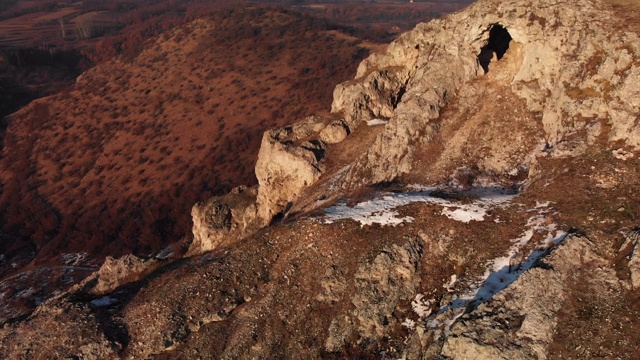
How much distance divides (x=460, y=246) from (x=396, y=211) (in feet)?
16.3

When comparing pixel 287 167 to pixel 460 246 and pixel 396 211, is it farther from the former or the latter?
pixel 460 246

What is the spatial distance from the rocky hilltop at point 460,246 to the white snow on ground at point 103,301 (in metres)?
0.08

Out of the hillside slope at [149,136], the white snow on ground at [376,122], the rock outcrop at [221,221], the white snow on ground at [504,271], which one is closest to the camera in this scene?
the white snow on ground at [504,271]

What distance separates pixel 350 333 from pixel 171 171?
325 ft

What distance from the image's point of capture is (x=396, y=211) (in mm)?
28922

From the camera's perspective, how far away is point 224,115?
13675 cm

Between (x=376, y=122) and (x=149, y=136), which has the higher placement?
(x=376, y=122)

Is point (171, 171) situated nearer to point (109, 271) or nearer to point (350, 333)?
point (109, 271)

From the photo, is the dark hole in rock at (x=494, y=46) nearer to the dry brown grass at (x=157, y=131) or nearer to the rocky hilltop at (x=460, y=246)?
the rocky hilltop at (x=460, y=246)

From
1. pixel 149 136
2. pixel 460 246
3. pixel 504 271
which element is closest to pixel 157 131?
pixel 149 136

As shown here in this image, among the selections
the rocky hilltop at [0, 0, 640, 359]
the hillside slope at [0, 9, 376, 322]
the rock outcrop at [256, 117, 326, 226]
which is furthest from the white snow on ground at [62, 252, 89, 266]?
the rock outcrop at [256, 117, 326, 226]

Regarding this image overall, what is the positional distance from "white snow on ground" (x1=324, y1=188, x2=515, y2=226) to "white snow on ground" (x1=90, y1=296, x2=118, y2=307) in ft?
51.5

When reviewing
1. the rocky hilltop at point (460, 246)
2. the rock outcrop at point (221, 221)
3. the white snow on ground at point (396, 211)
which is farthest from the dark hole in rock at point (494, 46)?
the rock outcrop at point (221, 221)

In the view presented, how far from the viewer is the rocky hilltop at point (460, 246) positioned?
65.8 ft
